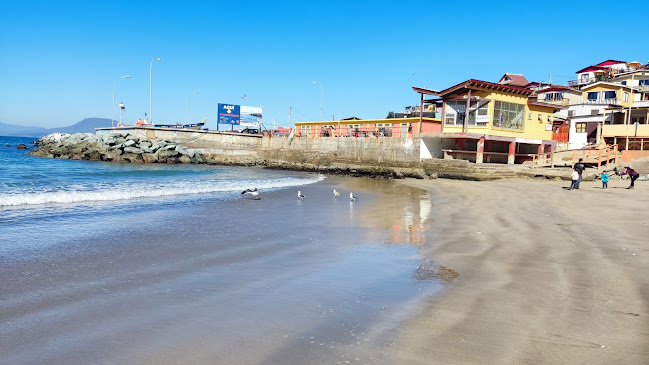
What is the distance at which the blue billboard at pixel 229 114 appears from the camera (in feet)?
236

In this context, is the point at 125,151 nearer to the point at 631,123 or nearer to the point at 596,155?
the point at 596,155

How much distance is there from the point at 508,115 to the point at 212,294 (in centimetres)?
3333

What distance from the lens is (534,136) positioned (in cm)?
3578

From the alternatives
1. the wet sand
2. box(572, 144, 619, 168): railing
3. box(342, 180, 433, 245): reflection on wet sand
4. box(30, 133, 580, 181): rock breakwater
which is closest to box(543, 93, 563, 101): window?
box(572, 144, 619, 168): railing

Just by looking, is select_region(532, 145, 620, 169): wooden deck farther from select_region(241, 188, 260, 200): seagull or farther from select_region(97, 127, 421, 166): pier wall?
select_region(241, 188, 260, 200): seagull

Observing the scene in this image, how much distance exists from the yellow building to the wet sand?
957 inches

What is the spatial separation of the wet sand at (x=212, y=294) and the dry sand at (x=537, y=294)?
45 centimetres

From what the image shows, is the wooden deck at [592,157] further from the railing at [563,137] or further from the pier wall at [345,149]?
the railing at [563,137]

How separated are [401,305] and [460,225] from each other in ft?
22.4

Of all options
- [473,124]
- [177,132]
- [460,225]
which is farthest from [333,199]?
[177,132]

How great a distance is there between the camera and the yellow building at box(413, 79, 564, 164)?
32.8 m

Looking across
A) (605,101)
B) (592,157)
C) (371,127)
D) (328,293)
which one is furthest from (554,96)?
(328,293)

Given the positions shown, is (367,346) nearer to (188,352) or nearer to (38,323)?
(188,352)

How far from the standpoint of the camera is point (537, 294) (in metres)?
5.68
